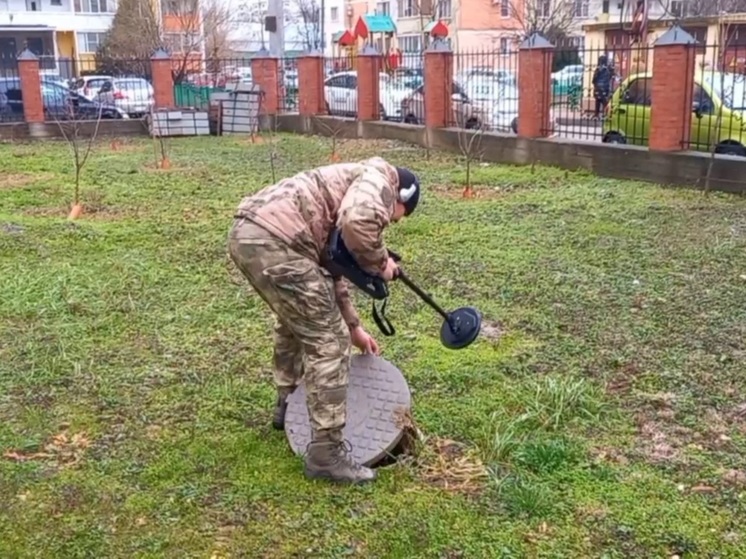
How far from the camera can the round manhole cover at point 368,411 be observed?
3459 mm

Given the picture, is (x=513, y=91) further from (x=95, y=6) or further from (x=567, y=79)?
(x=95, y=6)

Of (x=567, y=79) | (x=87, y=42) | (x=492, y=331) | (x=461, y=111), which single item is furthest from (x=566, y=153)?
(x=87, y=42)

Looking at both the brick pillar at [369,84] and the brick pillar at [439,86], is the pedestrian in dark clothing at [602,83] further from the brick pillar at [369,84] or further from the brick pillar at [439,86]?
the brick pillar at [369,84]

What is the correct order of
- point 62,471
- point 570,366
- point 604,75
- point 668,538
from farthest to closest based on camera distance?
point 604,75 → point 570,366 → point 62,471 → point 668,538

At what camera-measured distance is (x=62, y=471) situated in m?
3.50

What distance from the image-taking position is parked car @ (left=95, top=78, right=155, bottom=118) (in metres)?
21.8

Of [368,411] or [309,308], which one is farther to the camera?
[368,411]

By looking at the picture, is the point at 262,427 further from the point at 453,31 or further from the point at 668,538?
the point at 453,31

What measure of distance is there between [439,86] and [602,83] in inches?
114

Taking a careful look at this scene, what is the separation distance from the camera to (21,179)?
1212cm

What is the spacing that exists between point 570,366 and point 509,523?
1711 mm

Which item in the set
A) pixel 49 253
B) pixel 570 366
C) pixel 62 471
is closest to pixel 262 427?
pixel 62 471

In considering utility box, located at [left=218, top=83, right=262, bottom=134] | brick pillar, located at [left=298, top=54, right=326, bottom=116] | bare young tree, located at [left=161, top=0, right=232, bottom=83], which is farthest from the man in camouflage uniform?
bare young tree, located at [left=161, top=0, right=232, bottom=83]

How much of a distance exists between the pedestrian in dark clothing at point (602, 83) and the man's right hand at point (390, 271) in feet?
36.5
